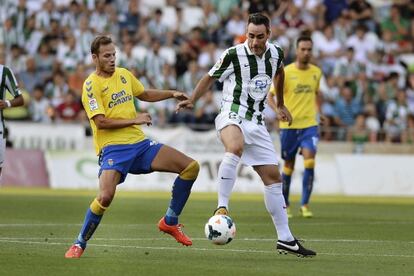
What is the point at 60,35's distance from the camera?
96.3ft

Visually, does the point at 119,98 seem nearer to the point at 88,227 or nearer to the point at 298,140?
the point at 88,227

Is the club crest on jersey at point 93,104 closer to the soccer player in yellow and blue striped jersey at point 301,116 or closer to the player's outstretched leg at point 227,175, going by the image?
the player's outstretched leg at point 227,175

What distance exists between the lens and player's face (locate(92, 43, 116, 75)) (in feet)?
38.4

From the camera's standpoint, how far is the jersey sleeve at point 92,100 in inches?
459

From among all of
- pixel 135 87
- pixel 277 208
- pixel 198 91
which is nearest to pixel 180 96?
pixel 198 91

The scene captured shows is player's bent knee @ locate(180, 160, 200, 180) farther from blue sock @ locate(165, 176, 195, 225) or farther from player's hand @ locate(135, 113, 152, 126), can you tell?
player's hand @ locate(135, 113, 152, 126)

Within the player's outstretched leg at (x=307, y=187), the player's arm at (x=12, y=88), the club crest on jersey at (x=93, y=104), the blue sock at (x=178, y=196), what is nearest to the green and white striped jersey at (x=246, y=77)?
the blue sock at (x=178, y=196)

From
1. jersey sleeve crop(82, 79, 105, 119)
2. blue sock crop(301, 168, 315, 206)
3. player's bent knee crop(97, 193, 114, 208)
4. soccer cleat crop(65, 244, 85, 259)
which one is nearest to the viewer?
soccer cleat crop(65, 244, 85, 259)

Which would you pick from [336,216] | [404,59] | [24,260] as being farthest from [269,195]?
[404,59]

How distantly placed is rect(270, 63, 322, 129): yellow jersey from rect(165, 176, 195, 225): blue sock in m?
6.56

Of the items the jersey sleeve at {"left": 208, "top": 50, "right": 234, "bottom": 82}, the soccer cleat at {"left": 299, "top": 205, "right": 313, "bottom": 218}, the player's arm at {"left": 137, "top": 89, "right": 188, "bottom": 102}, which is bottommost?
the soccer cleat at {"left": 299, "top": 205, "right": 313, "bottom": 218}

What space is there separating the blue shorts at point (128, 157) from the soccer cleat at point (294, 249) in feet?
5.33

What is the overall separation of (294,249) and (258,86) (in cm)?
189

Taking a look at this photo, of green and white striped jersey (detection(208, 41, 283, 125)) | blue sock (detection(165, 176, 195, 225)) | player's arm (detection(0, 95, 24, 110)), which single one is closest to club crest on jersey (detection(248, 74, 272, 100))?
green and white striped jersey (detection(208, 41, 283, 125))
